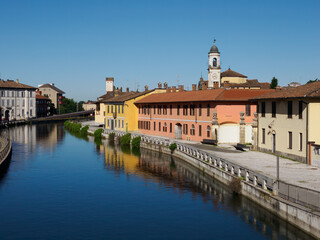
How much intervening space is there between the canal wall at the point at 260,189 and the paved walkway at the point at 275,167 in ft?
3.85

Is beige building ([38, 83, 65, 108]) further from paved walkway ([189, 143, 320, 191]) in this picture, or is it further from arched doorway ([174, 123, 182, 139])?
paved walkway ([189, 143, 320, 191])

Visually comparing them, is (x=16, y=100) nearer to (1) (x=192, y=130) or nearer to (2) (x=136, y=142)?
(2) (x=136, y=142)

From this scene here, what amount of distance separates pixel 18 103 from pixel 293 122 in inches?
4150

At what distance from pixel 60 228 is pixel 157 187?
428 inches

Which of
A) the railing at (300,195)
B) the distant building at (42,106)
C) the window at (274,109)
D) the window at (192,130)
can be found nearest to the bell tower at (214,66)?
the window at (192,130)

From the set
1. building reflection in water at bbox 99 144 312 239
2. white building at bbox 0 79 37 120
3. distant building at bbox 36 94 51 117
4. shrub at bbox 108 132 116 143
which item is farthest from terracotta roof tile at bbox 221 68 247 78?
distant building at bbox 36 94 51 117

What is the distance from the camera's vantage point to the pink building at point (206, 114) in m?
47.4

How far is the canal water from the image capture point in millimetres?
20688

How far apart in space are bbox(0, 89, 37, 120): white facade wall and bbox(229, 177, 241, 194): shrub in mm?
102487

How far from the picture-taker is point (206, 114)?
4978 centimetres

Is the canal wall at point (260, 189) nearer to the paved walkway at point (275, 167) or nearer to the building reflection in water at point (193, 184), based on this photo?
the building reflection in water at point (193, 184)

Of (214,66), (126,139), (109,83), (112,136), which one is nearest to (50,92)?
(109,83)

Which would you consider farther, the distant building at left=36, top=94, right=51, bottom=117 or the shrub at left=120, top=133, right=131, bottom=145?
the distant building at left=36, top=94, right=51, bottom=117

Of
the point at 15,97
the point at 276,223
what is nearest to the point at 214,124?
the point at 276,223
